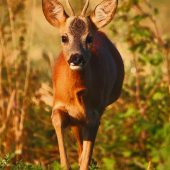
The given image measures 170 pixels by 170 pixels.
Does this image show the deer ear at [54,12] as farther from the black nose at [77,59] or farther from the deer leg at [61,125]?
the deer leg at [61,125]

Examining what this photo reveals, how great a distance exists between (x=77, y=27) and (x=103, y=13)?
0.52m

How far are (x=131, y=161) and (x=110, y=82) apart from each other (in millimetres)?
2473

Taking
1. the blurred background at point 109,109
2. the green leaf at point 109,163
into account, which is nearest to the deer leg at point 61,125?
the blurred background at point 109,109

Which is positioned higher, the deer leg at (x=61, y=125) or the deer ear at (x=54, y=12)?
the deer ear at (x=54, y=12)

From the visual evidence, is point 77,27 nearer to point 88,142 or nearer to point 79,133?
point 88,142

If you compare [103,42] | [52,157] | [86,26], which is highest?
[86,26]

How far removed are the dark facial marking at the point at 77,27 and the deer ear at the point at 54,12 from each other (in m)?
0.25

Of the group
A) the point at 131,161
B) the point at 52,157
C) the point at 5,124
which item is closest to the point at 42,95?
the point at 5,124

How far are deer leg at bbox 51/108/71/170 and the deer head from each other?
0.61 meters

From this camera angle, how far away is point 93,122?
4.20m

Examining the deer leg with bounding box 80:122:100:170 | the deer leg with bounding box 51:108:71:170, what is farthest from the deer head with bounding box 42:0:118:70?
the deer leg with bounding box 80:122:100:170

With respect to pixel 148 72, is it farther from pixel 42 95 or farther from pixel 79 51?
pixel 79 51

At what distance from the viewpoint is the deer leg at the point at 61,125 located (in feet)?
→ 12.5

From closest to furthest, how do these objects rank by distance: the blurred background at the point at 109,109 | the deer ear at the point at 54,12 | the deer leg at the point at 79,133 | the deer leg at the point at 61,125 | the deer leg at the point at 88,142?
the deer leg at the point at 61,125, the deer leg at the point at 88,142, the deer ear at the point at 54,12, the deer leg at the point at 79,133, the blurred background at the point at 109,109
